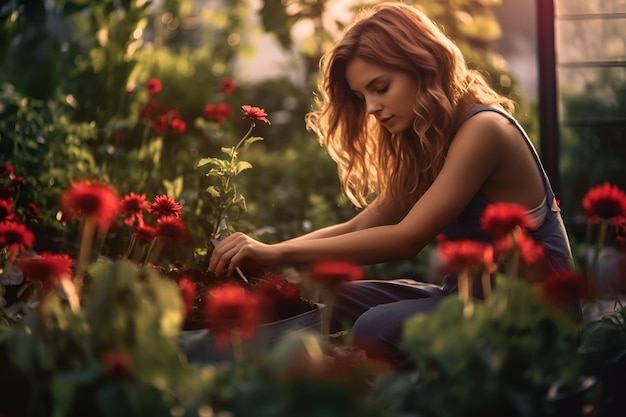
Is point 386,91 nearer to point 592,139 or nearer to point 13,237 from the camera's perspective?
point 13,237

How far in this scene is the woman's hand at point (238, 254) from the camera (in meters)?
1.99

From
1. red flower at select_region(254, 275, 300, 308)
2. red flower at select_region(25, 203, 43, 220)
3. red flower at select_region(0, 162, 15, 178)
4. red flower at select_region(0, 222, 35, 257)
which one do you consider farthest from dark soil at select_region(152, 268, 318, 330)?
red flower at select_region(0, 162, 15, 178)

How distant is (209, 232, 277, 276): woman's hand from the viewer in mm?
1989

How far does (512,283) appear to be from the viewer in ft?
4.58

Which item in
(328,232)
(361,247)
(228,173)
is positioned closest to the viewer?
(361,247)

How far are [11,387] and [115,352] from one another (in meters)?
0.30

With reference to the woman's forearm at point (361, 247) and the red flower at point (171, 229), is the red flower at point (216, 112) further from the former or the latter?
the red flower at point (171, 229)

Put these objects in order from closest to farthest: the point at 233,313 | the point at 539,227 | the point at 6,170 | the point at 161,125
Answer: the point at 233,313 → the point at 539,227 → the point at 6,170 → the point at 161,125

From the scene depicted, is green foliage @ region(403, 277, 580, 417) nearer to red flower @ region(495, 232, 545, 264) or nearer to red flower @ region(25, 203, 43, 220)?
red flower @ region(495, 232, 545, 264)

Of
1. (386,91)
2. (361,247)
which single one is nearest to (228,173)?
(361,247)

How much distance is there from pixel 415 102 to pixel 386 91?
8cm

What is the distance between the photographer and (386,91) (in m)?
2.41

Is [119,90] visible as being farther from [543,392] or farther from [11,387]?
[543,392]

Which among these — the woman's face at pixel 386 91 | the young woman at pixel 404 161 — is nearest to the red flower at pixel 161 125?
the young woman at pixel 404 161
